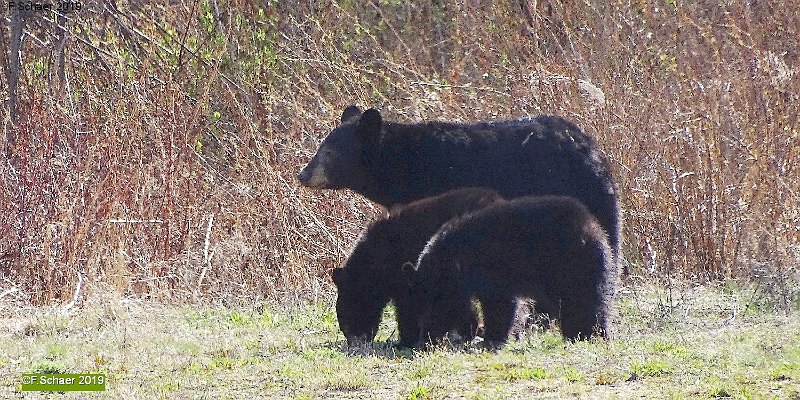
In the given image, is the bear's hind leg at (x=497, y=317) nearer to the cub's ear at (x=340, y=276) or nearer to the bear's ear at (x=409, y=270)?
the bear's ear at (x=409, y=270)

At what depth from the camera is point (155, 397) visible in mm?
6250

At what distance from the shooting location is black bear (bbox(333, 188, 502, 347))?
8.17 m

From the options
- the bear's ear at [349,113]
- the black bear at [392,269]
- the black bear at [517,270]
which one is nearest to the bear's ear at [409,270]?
the black bear at [517,270]

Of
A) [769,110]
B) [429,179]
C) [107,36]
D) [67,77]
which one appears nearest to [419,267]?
[429,179]

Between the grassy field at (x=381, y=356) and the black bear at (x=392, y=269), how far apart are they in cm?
21

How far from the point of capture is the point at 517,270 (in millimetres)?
8156

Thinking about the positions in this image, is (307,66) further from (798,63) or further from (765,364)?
(765,364)

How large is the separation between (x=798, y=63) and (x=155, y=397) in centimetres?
813

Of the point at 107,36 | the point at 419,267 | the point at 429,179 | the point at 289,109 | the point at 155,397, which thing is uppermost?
the point at 107,36

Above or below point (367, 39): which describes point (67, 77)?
below

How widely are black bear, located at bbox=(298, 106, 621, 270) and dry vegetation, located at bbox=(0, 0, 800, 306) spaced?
1.23m

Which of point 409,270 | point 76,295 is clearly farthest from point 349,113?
point 409,270

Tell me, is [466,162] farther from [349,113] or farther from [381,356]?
[381,356]

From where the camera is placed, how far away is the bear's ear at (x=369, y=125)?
32.8 ft
